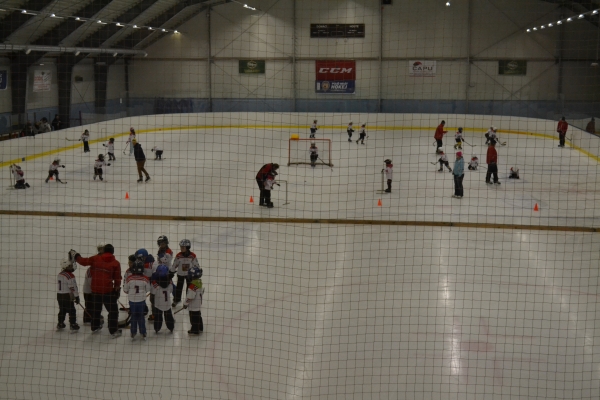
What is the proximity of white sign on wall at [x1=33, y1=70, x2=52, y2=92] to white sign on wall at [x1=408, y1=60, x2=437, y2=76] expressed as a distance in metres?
18.2

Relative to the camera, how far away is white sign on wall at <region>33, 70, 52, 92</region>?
1249 inches

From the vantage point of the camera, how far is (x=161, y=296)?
31.7 feet

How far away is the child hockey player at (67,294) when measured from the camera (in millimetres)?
9727

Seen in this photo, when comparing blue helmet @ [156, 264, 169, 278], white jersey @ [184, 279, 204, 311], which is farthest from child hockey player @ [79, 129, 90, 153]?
white jersey @ [184, 279, 204, 311]

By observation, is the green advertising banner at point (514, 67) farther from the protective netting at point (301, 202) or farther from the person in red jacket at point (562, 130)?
the person in red jacket at point (562, 130)

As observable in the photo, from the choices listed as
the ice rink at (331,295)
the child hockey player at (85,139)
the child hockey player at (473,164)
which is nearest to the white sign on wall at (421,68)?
the child hockey player at (473,164)

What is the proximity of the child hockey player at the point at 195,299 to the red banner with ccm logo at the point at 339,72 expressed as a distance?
→ 2936 centimetres

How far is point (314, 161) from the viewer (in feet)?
82.0

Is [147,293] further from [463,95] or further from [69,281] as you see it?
[463,95]

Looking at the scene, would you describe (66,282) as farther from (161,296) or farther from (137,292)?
(161,296)

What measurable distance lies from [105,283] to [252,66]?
29.8 metres

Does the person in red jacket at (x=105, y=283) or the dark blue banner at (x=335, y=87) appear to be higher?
the dark blue banner at (x=335, y=87)

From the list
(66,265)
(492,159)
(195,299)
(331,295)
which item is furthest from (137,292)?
(492,159)

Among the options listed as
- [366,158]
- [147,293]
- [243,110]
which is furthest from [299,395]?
[243,110]
